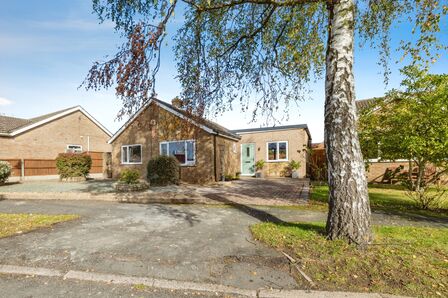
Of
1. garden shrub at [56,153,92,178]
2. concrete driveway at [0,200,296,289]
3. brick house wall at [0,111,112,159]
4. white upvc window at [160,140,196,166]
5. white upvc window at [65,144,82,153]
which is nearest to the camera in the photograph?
concrete driveway at [0,200,296,289]

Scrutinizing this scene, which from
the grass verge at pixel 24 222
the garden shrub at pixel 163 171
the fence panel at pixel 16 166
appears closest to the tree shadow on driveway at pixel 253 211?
the grass verge at pixel 24 222

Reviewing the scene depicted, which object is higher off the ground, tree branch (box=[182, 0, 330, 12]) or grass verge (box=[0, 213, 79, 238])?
tree branch (box=[182, 0, 330, 12])

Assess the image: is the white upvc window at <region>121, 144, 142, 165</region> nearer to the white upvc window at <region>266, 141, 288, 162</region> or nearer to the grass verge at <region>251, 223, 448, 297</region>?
the white upvc window at <region>266, 141, 288, 162</region>

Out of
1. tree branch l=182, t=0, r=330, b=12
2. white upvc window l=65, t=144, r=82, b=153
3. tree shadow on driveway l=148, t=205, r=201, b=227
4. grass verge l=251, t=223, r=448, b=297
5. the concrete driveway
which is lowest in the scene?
tree shadow on driveway l=148, t=205, r=201, b=227

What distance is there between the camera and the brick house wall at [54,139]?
2238 centimetres

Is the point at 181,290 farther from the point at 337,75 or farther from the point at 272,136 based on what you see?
the point at 272,136

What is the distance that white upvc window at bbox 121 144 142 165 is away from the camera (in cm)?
1992

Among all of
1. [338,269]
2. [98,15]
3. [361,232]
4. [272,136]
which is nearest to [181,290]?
[338,269]

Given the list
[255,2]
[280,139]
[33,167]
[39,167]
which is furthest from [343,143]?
[39,167]

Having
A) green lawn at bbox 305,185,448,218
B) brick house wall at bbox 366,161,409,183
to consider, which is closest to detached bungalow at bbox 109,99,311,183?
brick house wall at bbox 366,161,409,183

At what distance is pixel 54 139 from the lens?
2538cm

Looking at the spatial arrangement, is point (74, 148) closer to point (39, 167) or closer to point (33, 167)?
point (39, 167)

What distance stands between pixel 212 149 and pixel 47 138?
1847cm

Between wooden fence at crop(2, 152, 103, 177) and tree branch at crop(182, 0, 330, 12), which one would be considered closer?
tree branch at crop(182, 0, 330, 12)
